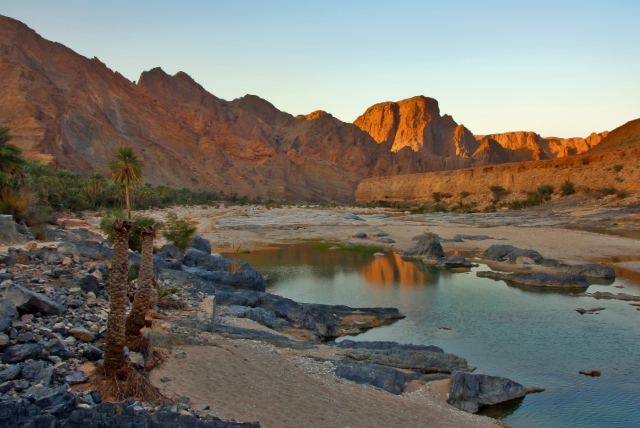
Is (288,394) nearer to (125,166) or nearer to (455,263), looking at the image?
(455,263)

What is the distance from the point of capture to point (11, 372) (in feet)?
21.1

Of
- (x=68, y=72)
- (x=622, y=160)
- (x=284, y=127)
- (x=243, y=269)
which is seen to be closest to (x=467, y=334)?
(x=243, y=269)

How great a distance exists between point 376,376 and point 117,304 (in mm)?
5149

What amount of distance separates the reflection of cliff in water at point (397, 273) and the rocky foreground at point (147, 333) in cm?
633

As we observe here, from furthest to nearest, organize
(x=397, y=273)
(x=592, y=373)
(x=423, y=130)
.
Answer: (x=423, y=130)
(x=397, y=273)
(x=592, y=373)

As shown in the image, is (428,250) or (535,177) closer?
(428,250)

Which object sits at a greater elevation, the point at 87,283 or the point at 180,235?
the point at 87,283

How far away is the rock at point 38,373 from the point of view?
6.45m

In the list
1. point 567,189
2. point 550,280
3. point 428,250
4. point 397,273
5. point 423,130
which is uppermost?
point 423,130

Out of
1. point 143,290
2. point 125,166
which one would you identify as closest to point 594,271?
point 143,290

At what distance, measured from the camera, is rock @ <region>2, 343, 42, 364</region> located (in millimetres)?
6789

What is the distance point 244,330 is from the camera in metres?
12.0

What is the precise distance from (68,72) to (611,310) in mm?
101939

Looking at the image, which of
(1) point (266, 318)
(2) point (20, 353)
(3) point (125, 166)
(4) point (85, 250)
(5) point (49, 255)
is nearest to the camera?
(2) point (20, 353)
